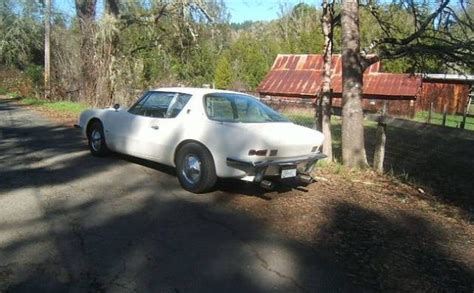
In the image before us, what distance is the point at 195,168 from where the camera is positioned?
6.71 m

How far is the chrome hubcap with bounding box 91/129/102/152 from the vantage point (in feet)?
29.1

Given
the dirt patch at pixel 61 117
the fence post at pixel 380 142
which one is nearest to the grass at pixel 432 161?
the fence post at pixel 380 142

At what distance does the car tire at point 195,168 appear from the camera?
6.49 meters

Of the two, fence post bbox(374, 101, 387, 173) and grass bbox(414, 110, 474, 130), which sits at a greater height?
fence post bbox(374, 101, 387, 173)

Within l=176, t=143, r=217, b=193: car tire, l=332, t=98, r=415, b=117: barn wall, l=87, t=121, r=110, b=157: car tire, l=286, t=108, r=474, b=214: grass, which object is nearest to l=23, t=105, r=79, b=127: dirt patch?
l=87, t=121, r=110, b=157: car tire

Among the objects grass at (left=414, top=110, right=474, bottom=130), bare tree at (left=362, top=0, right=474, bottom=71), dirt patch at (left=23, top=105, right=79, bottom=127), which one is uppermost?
bare tree at (left=362, top=0, right=474, bottom=71)

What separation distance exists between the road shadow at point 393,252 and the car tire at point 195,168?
5.32ft

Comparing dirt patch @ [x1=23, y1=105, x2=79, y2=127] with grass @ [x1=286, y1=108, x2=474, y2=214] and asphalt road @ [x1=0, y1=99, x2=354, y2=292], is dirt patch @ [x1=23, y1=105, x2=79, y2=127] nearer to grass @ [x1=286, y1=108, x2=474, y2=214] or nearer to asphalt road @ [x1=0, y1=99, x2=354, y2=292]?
grass @ [x1=286, y1=108, x2=474, y2=214]

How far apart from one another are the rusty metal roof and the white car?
23717mm

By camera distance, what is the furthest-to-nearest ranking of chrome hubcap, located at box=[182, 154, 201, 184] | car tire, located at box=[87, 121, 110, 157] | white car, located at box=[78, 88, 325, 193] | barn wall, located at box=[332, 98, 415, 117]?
barn wall, located at box=[332, 98, 415, 117] → car tire, located at box=[87, 121, 110, 157] → chrome hubcap, located at box=[182, 154, 201, 184] → white car, located at box=[78, 88, 325, 193]

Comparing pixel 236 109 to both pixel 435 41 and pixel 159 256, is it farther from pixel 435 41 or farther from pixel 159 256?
pixel 435 41

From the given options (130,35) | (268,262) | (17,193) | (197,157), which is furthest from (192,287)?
(130,35)

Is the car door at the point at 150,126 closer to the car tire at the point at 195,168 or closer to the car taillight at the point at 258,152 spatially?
the car tire at the point at 195,168

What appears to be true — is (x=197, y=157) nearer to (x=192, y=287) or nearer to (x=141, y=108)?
(x=141, y=108)
